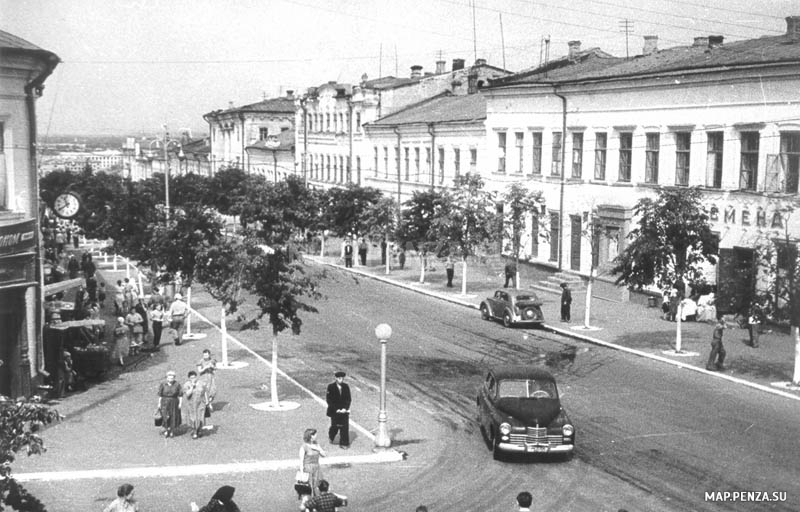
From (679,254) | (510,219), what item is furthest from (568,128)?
(679,254)

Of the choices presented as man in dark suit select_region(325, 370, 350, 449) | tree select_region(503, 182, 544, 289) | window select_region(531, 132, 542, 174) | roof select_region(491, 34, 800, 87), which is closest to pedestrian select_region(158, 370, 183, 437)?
man in dark suit select_region(325, 370, 350, 449)

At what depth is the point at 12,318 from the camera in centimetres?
2081

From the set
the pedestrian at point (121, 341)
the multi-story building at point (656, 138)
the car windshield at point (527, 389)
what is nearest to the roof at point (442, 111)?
the multi-story building at point (656, 138)

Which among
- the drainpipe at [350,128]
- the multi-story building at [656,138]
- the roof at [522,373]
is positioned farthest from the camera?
the drainpipe at [350,128]

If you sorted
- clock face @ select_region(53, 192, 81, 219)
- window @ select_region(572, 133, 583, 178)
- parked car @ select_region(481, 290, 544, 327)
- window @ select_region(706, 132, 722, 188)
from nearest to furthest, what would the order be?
1. parked car @ select_region(481, 290, 544, 327)
2. clock face @ select_region(53, 192, 81, 219)
3. window @ select_region(706, 132, 722, 188)
4. window @ select_region(572, 133, 583, 178)

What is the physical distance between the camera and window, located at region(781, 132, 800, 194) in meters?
31.5

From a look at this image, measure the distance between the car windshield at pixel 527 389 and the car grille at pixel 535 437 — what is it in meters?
1.15

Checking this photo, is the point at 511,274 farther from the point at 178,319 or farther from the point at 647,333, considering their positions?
the point at 178,319

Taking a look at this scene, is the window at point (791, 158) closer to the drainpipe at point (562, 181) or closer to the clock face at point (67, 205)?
the drainpipe at point (562, 181)

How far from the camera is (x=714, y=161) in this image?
35.6 metres

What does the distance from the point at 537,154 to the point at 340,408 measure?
3104 centimetres

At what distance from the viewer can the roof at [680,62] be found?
33531 mm

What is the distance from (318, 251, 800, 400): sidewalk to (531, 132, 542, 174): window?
5.00 m

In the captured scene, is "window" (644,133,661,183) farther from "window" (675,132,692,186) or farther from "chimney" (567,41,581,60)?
"chimney" (567,41,581,60)
